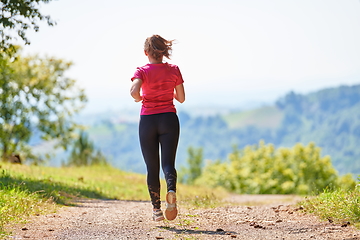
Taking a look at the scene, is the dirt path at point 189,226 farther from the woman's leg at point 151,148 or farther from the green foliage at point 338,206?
the woman's leg at point 151,148

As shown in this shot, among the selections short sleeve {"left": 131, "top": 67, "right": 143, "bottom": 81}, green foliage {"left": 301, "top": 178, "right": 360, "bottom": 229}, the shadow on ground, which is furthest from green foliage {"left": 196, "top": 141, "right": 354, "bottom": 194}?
short sleeve {"left": 131, "top": 67, "right": 143, "bottom": 81}

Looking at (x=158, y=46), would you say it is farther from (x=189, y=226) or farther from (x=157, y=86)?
(x=189, y=226)

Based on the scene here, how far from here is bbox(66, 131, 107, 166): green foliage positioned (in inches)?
1134

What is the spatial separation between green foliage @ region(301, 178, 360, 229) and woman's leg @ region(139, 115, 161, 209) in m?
2.48

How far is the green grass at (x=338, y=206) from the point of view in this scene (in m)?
5.85

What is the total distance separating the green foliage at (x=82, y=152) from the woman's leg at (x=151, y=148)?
22.1 meters

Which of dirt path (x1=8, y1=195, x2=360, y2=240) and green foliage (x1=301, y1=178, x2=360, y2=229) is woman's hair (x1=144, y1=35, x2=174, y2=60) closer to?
dirt path (x1=8, y1=195, x2=360, y2=240)

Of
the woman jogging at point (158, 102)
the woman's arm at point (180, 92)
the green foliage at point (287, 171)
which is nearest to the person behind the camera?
the woman jogging at point (158, 102)

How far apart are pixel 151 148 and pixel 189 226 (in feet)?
3.93

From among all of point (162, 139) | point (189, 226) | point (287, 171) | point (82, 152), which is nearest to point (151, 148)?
point (162, 139)

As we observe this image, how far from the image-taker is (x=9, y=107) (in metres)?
29.9

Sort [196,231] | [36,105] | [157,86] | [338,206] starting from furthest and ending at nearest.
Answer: [36,105] → [338,206] → [157,86] → [196,231]

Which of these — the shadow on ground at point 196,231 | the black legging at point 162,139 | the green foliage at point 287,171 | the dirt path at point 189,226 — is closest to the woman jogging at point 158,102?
the black legging at point 162,139

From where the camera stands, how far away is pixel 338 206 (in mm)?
6301
